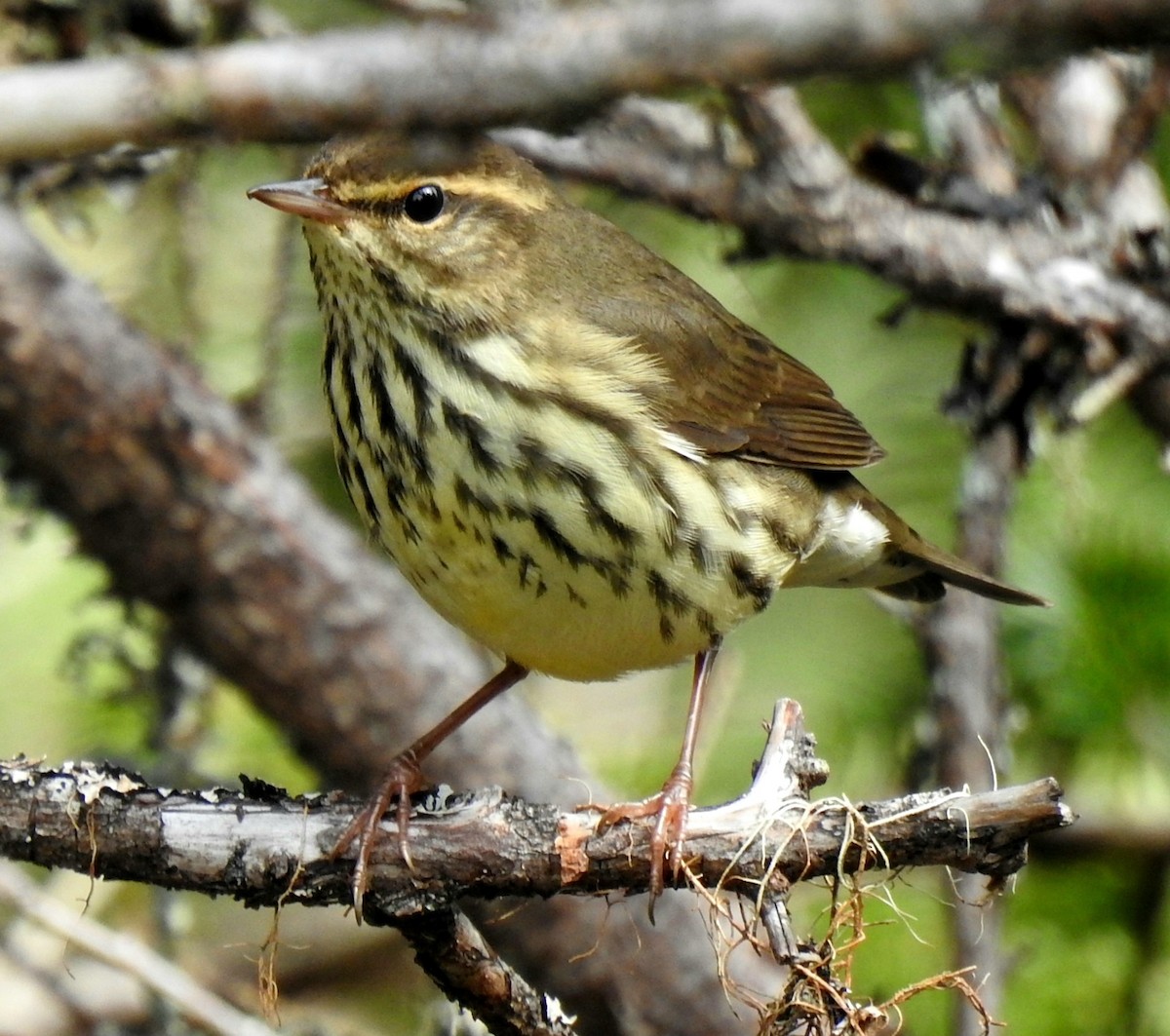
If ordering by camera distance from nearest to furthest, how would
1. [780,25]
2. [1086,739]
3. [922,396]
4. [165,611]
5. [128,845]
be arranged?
[780,25]
[128,845]
[1086,739]
[165,611]
[922,396]

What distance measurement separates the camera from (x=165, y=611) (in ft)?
16.2

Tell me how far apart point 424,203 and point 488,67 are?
79.5 inches

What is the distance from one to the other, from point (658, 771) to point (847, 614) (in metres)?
0.90

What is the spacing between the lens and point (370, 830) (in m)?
2.84

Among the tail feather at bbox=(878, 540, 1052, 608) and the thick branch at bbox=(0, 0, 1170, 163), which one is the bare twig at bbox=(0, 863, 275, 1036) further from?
the thick branch at bbox=(0, 0, 1170, 163)

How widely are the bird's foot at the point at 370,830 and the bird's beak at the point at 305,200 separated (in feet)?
3.47

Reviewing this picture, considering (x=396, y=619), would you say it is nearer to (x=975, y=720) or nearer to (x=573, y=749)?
(x=573, y=749)

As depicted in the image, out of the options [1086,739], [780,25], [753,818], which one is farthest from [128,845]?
[1086,739]

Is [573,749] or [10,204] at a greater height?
[10,204]

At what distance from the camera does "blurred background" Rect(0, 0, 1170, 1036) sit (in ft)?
14.6

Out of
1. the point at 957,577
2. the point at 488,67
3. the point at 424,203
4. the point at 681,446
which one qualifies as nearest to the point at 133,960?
the point at 681,446

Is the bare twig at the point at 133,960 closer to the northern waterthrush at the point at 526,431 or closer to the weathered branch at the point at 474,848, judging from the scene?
the northern waterthrush at the point at 526,431

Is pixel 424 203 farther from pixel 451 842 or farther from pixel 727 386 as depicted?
pixel 451 842

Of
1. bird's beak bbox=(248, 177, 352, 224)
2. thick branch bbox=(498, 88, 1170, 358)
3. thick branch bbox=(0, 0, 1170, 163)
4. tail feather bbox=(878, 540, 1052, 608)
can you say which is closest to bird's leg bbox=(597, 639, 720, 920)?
tail feather bbox=(878, 540, 1052, 608)
